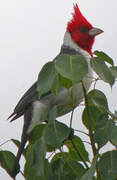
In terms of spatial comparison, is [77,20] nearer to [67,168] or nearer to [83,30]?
[83,30]

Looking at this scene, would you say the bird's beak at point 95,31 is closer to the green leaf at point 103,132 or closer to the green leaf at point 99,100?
the green leaf at point 99,100

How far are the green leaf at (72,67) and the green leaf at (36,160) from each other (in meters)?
0.30

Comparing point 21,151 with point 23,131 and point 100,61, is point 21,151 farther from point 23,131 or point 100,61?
point 100,61

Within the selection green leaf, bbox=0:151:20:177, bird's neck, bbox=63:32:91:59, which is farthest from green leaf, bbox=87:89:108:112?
bird's neck, bbox=63:32:91:59

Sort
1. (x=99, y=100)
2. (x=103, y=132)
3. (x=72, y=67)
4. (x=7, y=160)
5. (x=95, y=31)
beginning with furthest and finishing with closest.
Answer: (x=95, y=31), (x=7, y=160), (x=99, y=100), (x=103, y=132), (x=72, y=67)

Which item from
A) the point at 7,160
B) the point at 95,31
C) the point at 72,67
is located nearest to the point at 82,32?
the point at 95,31

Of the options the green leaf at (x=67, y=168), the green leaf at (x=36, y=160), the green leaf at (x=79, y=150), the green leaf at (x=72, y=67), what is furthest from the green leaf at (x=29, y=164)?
the green leaf at (x=72, y=67)

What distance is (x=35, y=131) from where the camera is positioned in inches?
68.7

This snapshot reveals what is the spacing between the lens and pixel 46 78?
1.34 m

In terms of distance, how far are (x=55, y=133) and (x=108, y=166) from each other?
0.22 metres

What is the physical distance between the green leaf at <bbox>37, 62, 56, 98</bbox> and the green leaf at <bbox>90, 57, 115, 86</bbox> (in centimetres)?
14

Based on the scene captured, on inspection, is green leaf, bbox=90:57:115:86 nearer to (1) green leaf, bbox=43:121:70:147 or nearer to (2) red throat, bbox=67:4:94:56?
(1) green leaf, bbox=43:121:70:147

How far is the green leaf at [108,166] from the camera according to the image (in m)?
1.34

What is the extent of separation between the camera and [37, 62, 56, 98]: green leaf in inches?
52.1
